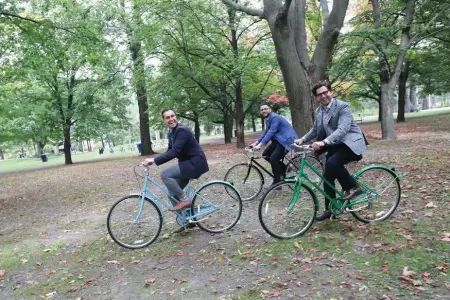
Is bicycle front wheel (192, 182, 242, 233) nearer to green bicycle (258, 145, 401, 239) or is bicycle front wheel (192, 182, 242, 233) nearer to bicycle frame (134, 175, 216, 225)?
bicycle frame (134, 175, 216, 225)

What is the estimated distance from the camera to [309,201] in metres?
4.95

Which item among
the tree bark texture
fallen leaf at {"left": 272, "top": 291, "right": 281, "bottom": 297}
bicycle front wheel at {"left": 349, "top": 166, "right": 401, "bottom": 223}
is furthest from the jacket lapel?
the tree bark texture

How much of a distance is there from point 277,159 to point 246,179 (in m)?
0.83

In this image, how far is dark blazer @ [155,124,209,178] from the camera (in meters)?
5.18

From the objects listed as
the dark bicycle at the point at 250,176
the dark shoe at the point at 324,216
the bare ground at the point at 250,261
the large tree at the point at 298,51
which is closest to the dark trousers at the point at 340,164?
the dark shoe at the point at 324,216

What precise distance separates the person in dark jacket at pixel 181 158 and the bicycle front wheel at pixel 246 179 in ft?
7.20

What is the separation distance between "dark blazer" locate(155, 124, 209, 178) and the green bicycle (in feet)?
3.66

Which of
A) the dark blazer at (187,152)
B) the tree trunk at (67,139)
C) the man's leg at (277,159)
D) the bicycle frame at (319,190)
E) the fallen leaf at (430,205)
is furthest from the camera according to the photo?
the tree trunk at (67,139)

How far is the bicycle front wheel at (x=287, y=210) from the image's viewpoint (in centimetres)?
479

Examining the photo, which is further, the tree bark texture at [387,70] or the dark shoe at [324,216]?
the tree bark texture at [387,70]

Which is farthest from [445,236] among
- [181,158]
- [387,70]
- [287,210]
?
[387,70]

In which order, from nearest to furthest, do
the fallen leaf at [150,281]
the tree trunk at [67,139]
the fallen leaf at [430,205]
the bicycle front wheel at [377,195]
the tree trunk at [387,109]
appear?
the fallen leaf at [150,281] → the bicycle front wheel at [377,195] → the fallen leaf at [430,205] → the tree trunk at [387,109] → the tree trunk at [67,139]

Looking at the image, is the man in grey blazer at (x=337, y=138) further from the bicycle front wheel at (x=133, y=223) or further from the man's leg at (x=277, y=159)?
the bicycle front wheel at (x=133, y=223)

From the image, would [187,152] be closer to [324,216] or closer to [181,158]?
[181,158]
